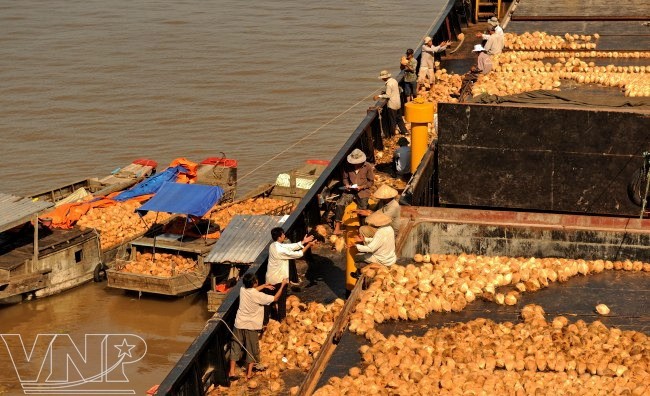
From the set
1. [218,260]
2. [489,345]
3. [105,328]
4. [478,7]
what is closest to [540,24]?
[478,7]

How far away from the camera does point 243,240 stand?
1942cm

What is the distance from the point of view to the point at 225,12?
1884 inches

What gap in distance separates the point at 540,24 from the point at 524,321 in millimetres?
14792

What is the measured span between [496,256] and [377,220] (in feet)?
7.30

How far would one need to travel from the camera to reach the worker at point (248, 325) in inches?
421

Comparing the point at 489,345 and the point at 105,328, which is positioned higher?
the point at 489,345

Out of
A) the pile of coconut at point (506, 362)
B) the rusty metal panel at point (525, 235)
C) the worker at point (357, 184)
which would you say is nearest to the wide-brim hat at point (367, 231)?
the rusty metal panel at point (525, 235)

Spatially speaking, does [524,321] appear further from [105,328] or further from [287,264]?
[105,328]

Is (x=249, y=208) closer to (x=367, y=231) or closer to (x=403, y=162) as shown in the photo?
(x=403, y=162)

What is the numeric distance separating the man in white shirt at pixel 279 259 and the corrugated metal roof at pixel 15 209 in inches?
407

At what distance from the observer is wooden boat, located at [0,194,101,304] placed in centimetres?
2052

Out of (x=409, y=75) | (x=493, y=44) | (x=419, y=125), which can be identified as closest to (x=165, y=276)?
(x=409, y=75)

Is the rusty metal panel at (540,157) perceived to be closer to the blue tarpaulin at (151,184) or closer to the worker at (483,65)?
the worker at (483,65)

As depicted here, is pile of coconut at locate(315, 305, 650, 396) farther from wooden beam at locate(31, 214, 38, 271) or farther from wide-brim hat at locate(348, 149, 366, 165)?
wooden beam at locate(31, 214, 38, 271)
